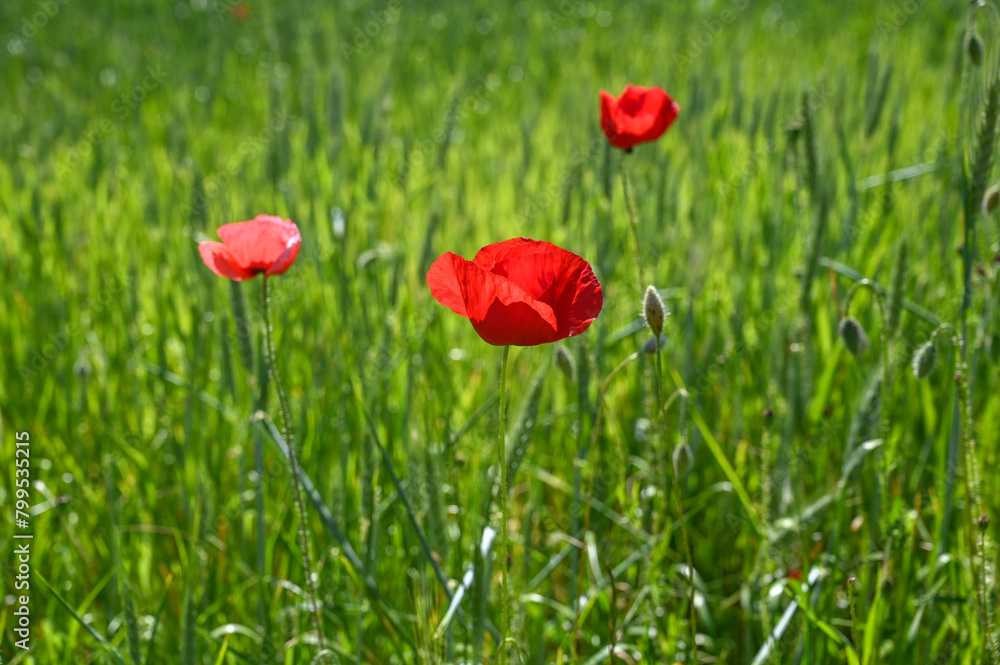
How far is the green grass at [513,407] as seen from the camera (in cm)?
99

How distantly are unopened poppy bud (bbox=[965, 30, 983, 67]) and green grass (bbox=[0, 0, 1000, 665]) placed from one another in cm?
4

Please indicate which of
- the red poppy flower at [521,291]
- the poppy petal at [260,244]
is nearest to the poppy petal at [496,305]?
the red poppy flower at [521,291]

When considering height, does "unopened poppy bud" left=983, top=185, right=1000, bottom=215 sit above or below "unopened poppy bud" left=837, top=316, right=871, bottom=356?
above

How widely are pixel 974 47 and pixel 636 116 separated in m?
0.39

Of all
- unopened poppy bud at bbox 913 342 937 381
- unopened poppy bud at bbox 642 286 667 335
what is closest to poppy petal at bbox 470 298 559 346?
unopened poppy bud at bbox 642 286 667 335

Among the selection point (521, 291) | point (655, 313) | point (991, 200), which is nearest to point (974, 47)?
point (991, 200)

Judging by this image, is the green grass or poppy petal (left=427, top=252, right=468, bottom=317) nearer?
poppy petal (left=427, top=252, right=468, bottom=317)

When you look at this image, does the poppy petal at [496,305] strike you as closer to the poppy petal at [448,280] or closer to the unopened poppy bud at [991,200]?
the poppy petal at [448,280]

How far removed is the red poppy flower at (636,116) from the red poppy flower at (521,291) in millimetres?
458

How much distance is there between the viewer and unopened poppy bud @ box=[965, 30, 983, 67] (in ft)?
3.22

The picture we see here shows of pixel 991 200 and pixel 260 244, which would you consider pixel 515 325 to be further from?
pixel 991 200

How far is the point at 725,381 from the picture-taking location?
149 cm

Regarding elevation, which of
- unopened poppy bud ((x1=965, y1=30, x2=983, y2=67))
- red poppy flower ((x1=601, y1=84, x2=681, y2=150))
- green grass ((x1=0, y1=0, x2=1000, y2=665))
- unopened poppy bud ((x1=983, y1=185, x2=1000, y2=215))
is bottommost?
green grass ((x1=0, y1=0, x2=1000, y2=665))

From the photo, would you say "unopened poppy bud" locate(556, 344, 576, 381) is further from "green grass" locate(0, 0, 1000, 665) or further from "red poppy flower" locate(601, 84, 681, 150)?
"red poppy flower" locate(601, 84, 681, 150)
